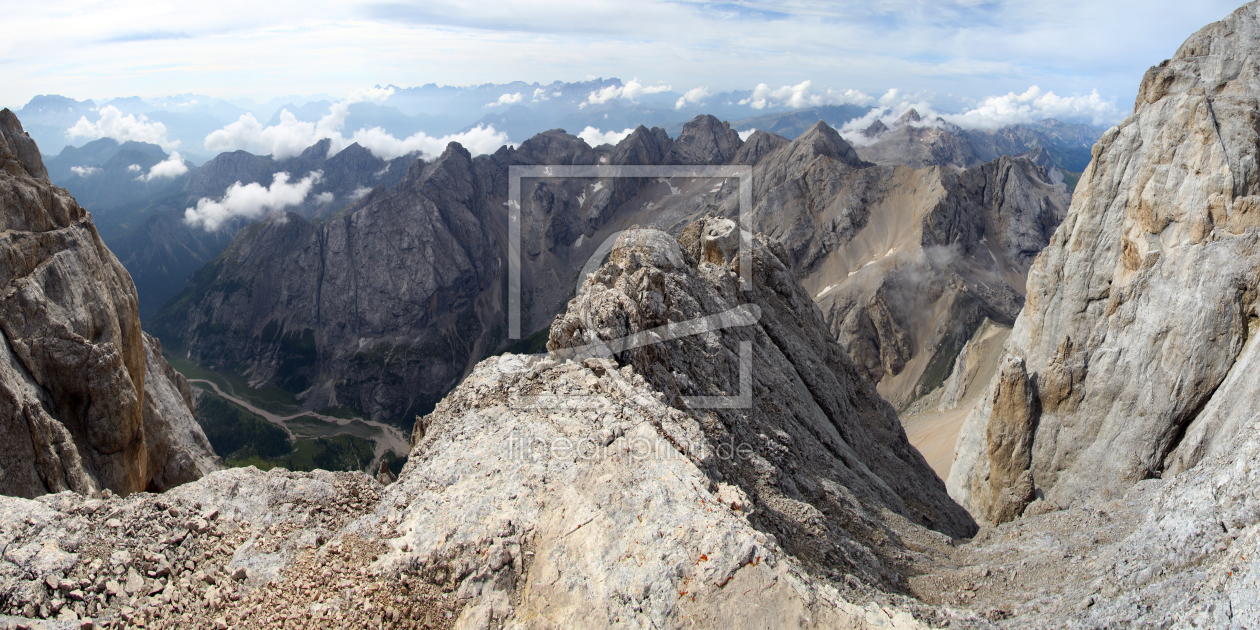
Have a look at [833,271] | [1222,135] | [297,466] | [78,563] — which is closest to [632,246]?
[78,563]

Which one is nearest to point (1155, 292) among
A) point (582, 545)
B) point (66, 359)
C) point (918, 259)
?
point (582, 545)

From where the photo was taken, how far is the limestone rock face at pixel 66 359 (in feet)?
87.4

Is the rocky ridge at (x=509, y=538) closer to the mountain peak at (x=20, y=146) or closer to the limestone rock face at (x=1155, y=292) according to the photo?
the limestone rock face at (x=1155, y=292)

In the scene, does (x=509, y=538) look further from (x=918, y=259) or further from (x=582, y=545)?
(x=918, y=259)

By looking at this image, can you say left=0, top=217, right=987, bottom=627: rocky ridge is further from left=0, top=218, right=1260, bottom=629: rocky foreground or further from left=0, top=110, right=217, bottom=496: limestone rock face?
left=0, top=110, right=217, bottom=496: limestone rock face

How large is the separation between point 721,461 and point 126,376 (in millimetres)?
34621

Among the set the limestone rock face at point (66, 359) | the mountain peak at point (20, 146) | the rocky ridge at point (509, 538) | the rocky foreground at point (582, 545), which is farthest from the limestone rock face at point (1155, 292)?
the mountain peak at point (20, 146)

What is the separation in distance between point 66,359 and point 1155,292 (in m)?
68.2

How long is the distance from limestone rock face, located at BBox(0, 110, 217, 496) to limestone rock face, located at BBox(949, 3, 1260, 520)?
61.3 metres

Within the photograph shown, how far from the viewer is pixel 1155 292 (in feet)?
141

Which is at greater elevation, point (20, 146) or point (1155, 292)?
point (20, 146)

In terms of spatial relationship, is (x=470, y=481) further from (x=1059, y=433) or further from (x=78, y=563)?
(x=1059, y=433)

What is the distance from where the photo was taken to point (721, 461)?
20.6m

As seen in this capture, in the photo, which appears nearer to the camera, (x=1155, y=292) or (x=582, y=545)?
(x=582, y=545)
